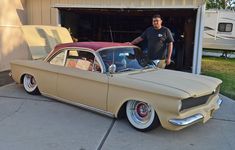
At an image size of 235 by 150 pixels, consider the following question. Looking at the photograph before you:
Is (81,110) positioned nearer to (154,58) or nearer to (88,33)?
(154,58)

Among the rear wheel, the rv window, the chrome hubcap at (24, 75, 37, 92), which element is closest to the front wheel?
the rear wheel

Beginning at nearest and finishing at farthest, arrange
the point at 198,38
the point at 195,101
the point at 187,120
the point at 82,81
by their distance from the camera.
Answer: the point at 187,120
the point at 195,101
the point at 82,81
the point at 198,38

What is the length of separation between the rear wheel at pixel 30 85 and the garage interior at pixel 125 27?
6240 millimetres

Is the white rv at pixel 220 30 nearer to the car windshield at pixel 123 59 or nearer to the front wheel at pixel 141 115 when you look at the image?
the car windshield at pixel 123 59

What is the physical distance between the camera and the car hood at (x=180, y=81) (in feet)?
14.3

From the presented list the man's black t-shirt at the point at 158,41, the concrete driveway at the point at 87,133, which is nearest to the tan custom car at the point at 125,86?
the concrete driveway at the point at 87,133

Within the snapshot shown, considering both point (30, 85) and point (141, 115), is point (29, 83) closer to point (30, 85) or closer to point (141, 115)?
point (30, 85)

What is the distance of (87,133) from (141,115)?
37.6 inches

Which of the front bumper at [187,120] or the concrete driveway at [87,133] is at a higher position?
the front bumper at [187,120]

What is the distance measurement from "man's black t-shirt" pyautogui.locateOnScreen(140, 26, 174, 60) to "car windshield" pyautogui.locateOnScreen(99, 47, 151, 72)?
1.06m

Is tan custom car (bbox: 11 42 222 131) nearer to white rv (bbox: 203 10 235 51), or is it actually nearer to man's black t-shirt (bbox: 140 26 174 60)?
man's black t-shirt (bbox: 140 26 174 60)

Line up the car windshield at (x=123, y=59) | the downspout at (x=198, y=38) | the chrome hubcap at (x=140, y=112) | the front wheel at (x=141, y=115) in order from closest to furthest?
the front wheel at (x=141, y=115) → the chrome hubcap at (x=140, y=112) → the car windshield at (x=123, y=59) → the downspout at (x=198, y=38)

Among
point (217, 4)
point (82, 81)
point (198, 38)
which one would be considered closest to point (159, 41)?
point (82, 81)

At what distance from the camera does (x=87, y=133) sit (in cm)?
454
